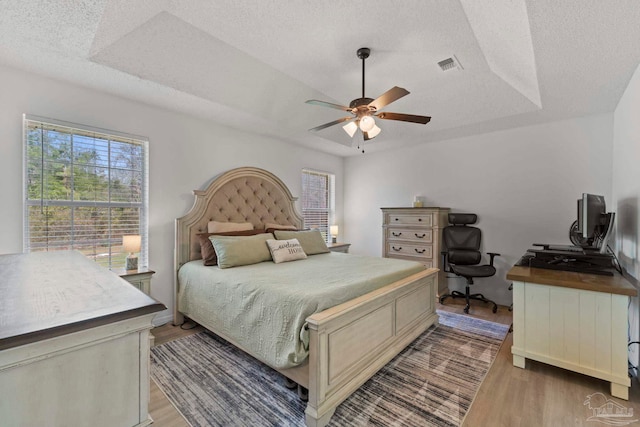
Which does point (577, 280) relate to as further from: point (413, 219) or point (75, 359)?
point (75, 359)

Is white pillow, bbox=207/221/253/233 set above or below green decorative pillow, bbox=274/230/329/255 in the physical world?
above

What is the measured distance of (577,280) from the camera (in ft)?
7.01

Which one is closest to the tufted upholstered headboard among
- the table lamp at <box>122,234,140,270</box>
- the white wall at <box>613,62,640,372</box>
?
the table lamp at <box>122,234,140,270</box>

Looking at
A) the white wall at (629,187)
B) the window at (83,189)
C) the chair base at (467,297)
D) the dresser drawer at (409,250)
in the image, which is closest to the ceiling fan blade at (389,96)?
the white wall at (629,187)

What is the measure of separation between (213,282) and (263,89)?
81.1 inches

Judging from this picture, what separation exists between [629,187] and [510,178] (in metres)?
1.48

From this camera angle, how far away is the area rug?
1.82 m

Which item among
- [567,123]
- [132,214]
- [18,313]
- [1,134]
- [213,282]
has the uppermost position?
[567,123]

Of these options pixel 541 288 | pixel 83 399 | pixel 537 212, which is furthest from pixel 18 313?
pixel 537 212

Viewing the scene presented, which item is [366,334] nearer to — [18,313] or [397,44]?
[18,313]

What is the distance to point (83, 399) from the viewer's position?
0.80 metres

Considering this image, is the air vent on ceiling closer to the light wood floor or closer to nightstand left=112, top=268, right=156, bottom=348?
the light wood floor

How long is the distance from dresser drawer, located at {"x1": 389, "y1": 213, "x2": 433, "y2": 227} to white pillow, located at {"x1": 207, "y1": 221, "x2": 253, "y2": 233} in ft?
7.66

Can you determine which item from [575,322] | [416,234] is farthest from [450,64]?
[416,234]
